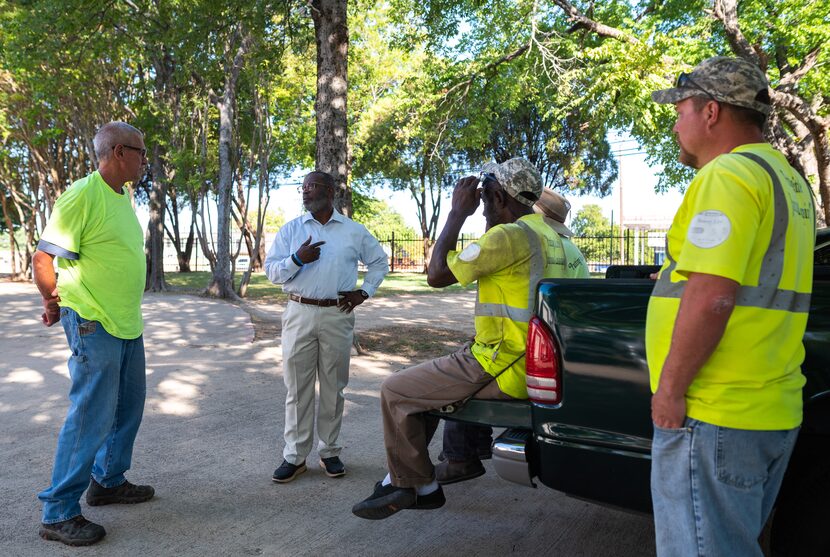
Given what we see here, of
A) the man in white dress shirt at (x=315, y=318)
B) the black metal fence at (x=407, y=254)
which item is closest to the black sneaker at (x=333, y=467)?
the man in white dress shirt at (x=315, y=318)

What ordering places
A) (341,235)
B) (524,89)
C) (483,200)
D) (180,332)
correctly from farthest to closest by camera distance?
(524,89) < (180,332) < (341,235) < (483,200)

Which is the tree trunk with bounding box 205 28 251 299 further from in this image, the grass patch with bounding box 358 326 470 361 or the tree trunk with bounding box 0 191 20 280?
the tree trunk with bounding box 0 191 20 280

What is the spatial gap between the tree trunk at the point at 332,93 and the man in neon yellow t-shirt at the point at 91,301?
4.59 metres

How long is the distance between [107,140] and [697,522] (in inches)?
128

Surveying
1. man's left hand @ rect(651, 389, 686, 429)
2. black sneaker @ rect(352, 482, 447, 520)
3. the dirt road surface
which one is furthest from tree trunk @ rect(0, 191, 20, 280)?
man's left hand @ rect(651, 389, 686, 429)

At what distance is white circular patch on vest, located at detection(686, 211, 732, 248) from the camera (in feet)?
5.44

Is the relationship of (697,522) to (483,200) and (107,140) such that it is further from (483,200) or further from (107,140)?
(107,140)

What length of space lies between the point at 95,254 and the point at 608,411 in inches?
104

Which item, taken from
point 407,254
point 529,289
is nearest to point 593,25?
point 529,289

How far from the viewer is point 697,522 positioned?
1.74 metres

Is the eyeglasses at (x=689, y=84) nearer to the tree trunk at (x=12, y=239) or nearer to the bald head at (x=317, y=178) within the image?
Result: the bald head at (x=317, y=178)

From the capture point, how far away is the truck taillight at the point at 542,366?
2582 mm

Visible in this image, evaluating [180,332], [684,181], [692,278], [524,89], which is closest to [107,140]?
[692,278]

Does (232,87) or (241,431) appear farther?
(232,87)
